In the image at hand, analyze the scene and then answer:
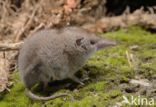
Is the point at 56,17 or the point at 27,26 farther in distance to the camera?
the point at 27,26

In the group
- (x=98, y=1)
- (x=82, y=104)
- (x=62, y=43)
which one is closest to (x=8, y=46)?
(x=62, y=43)

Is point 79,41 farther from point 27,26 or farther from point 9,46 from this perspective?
point 27,26

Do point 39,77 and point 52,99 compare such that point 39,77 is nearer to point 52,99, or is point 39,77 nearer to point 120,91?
point 52,99

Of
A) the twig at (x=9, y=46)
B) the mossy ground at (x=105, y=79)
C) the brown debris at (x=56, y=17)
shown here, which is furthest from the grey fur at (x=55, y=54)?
the brown debris at (x=56, y=17)

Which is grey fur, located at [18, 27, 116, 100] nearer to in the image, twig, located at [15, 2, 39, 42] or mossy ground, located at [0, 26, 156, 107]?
mossy ground, located at [0, 26, 156, 107]

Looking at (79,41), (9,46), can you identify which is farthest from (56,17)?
(79,41)

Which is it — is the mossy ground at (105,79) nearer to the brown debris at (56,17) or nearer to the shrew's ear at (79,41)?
the shrew's ear at (79,41)
